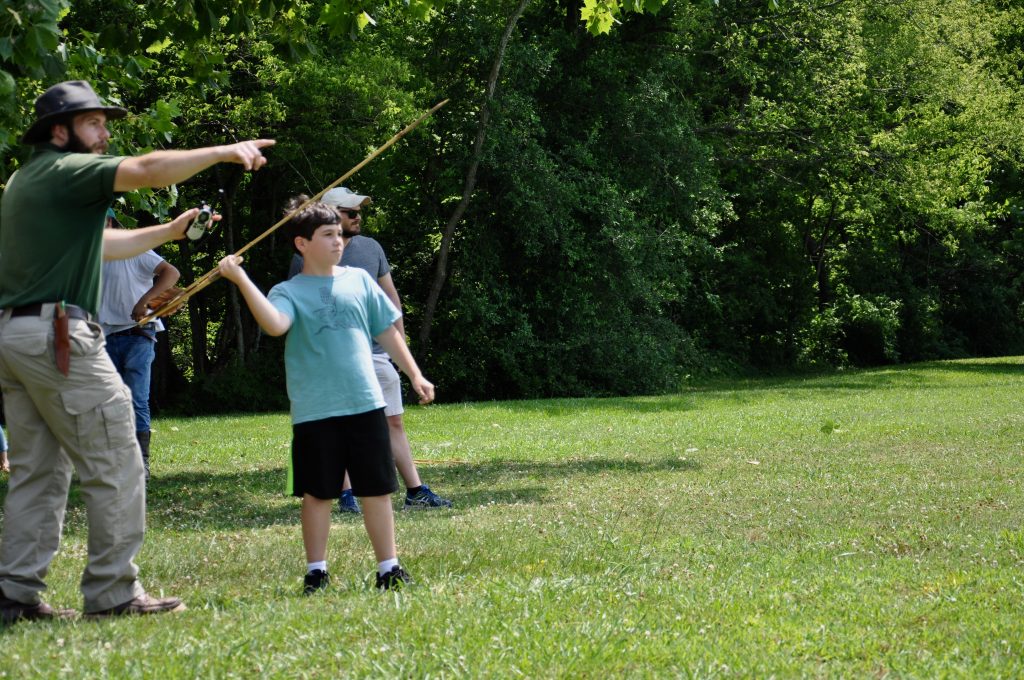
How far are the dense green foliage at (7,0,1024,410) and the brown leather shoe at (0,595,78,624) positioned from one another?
15335mm

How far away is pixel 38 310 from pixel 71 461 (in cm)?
72

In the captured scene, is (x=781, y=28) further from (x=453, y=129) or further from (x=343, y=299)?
(x=343, y=299)

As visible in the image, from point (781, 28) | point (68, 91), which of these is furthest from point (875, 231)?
point (68, 91)

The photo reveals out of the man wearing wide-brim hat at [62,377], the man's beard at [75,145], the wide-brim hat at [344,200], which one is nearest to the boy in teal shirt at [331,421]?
the man wearing wide-brim hat at [62,377]

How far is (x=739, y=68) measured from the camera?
2866cm

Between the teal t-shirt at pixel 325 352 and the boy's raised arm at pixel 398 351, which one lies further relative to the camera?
the boy's raised arm at pixel 398 351

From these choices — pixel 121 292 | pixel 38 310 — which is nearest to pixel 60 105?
pixel 38 310

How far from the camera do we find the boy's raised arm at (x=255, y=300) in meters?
5.50

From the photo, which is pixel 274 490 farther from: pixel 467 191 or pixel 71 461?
pixel 467 191

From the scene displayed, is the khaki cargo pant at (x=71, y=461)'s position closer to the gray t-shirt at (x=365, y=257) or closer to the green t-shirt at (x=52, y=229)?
the green t-shirt at (x=52, y=229)

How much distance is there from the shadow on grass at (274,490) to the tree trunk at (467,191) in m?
13.2

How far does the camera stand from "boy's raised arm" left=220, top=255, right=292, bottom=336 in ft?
18.0

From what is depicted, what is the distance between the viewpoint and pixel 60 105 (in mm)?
5359

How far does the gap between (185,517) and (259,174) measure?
19.1 meters
